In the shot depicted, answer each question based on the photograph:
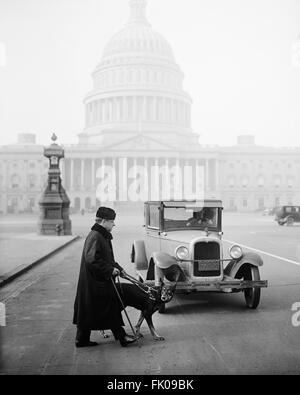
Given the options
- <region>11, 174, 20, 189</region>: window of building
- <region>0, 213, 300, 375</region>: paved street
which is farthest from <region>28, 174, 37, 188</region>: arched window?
Answer: <region>0, 213, 300, 375</region>: paved street

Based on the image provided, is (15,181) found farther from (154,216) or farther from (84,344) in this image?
(84,344)

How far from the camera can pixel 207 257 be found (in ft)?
28.9

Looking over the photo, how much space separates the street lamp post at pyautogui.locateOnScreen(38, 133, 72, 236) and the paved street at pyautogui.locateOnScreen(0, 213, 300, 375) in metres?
17.1

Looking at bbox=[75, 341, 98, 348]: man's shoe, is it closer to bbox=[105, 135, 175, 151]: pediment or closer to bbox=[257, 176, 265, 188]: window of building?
bbox=[105, 135, 175, 151]: pediment

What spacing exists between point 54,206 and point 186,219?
19322 mm

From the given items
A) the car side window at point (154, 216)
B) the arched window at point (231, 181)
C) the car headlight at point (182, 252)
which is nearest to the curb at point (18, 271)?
the car side window at point (154, 216)

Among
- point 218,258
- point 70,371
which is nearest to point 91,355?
point 70,371

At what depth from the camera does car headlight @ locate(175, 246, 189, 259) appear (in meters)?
8.84

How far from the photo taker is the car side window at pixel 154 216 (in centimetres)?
1015

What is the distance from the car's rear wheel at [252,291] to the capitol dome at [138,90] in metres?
111

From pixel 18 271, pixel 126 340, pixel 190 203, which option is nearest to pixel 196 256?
pixel 190 203

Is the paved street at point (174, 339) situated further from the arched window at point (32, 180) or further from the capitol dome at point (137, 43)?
Answer: the capitol dome at point (137, 43)
